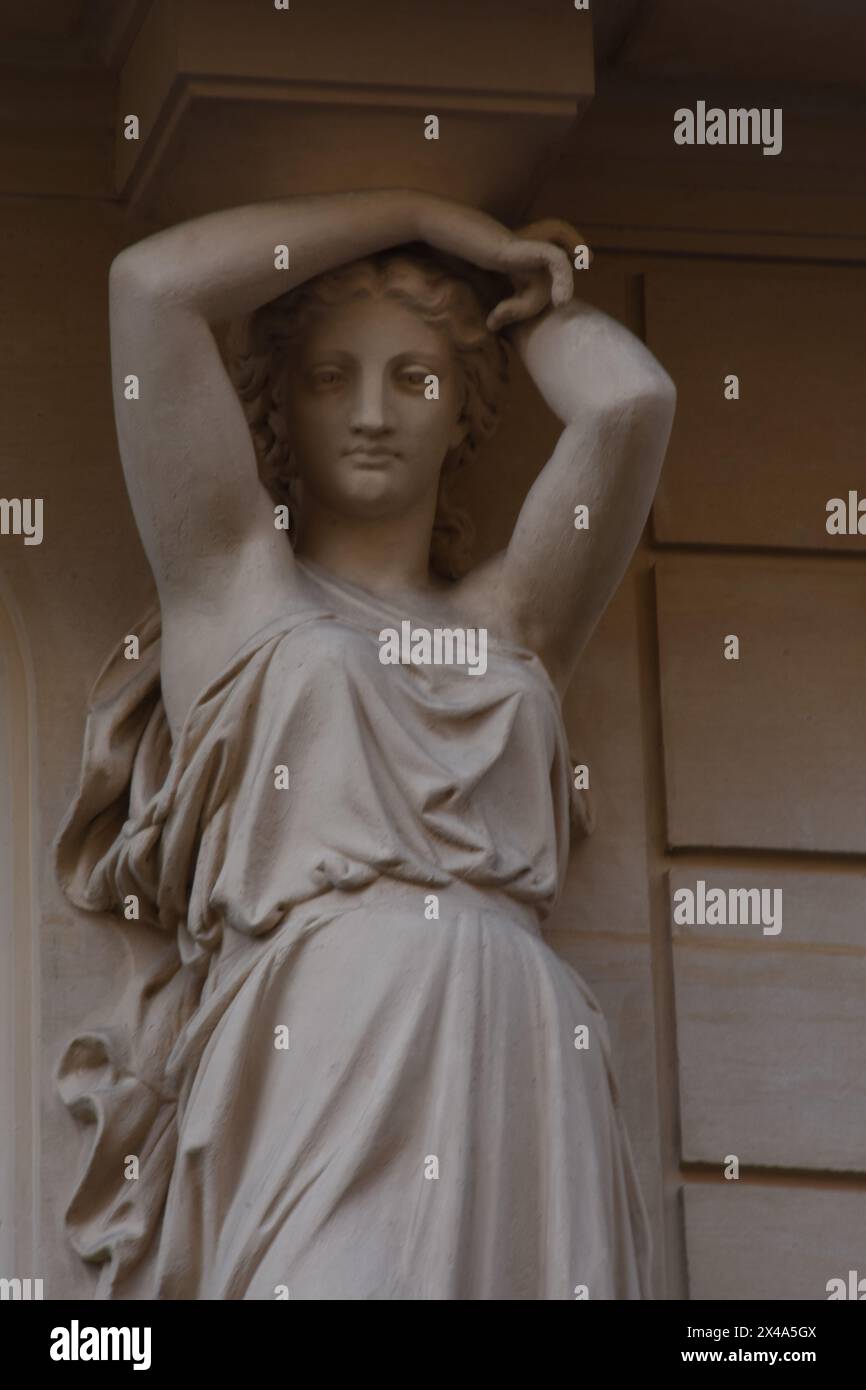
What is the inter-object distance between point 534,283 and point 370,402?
329 mm

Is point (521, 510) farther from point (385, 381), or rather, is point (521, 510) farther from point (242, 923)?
point (242, 923)

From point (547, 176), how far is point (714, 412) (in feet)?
1.71

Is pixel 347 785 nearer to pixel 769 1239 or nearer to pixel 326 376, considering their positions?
pixel 326 376

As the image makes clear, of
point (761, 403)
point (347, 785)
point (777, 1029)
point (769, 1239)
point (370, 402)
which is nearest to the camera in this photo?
point (347, 785)

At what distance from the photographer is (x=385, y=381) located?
21.5ft

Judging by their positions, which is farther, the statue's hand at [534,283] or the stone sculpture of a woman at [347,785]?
the statue's hand at [534,283]

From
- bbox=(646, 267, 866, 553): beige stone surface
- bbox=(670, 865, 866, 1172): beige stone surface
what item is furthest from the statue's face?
bbox=(670, 865, 866, 1172): beige stone surface

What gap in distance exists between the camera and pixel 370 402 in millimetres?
6516

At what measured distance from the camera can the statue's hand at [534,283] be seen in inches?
260

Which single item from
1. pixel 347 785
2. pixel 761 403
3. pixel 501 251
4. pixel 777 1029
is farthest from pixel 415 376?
pixel 777 1029

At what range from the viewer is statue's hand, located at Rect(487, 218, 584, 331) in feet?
21.6

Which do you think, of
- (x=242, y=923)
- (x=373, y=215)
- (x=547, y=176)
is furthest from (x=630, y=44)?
(x=242, y=923)

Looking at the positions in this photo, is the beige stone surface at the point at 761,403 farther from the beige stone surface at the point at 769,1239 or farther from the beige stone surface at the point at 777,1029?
the beige stone surface at the point at 769,1239

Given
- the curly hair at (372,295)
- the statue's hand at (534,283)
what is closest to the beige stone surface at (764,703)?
the curly hair at (372,295)
